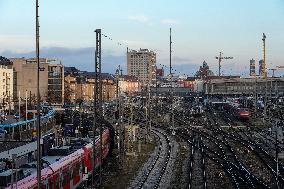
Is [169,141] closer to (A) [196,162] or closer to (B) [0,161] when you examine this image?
(A) [196,162]

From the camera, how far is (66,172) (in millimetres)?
24344

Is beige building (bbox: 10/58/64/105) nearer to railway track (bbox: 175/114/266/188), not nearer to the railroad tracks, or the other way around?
railway track (bbox: 175/114/266/188)

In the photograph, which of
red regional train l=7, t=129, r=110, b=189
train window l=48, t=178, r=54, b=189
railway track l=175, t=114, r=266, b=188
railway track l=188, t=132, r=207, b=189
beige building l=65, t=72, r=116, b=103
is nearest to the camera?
red regional train l=7, t=129, r=110, b=189

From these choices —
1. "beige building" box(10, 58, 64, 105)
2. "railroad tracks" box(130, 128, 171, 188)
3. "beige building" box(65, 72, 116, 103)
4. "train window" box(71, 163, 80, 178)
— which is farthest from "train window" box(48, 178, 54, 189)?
"beige building" box(65, 72, 116, 103)

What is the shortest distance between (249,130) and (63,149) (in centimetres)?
4107

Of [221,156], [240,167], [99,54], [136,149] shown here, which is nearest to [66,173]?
[99,54]

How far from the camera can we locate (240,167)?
3397 cm

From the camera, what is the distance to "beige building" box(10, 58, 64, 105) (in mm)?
120375

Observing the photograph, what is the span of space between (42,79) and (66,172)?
101621 mm

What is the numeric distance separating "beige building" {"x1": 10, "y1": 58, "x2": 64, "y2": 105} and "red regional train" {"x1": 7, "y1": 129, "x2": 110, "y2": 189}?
292 feet

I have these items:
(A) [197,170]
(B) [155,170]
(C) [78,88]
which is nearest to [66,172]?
(B) [155,170]

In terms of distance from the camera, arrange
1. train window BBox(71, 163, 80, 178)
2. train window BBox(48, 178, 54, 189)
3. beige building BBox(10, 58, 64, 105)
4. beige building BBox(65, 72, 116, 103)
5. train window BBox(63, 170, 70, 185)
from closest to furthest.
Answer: train window BBox(48, 178, 54, 189) → train window BBox(63, 170, 70, 185) → train window BBox(71, 163, 80, 178) → beige building BBox(10, 58, 64, 105) → beige building BBox(65, 72, 116, 103)

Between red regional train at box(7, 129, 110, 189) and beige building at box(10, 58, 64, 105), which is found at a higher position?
beige building at box(10, 58, 64, 105)

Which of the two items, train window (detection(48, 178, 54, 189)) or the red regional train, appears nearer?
the red regional train
